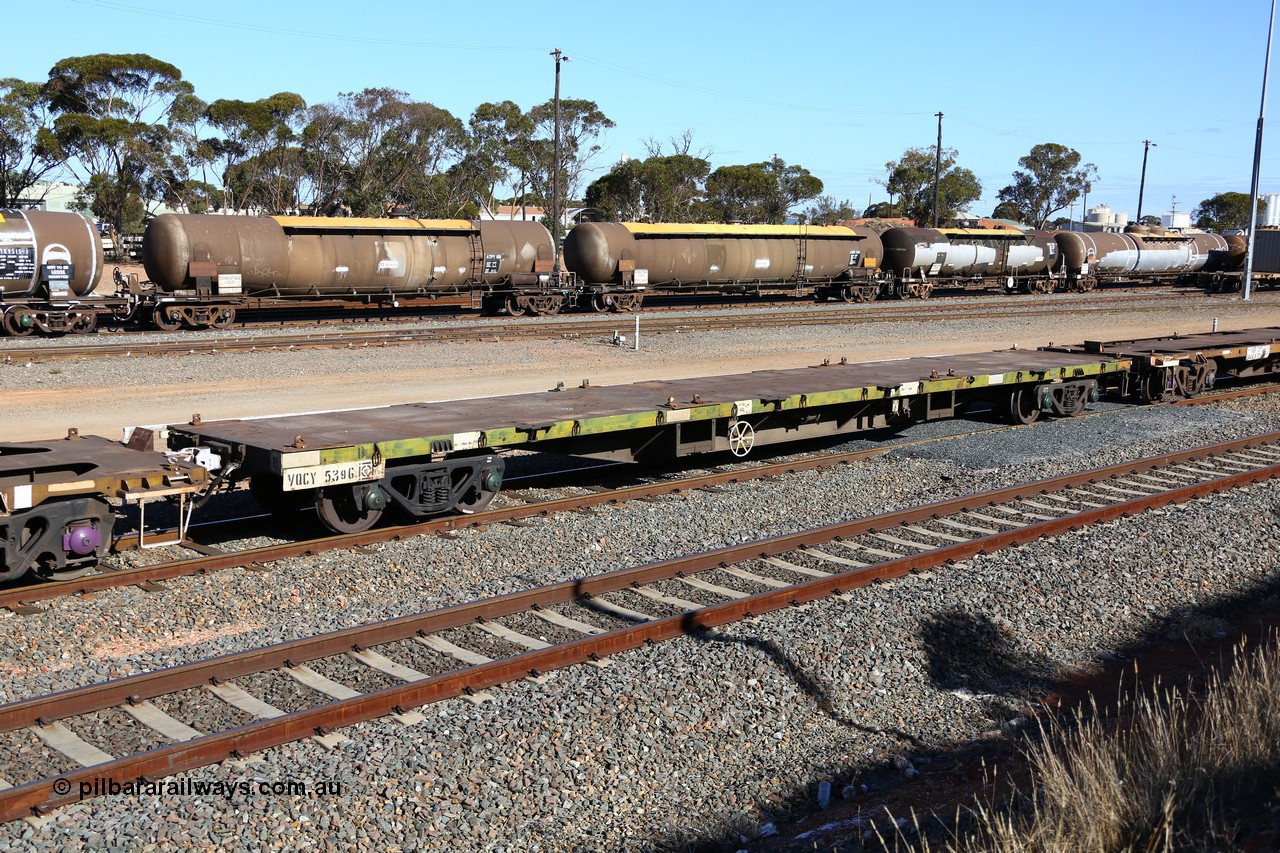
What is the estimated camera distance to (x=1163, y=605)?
919 centimetres

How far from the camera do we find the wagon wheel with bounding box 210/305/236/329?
95.0 feet

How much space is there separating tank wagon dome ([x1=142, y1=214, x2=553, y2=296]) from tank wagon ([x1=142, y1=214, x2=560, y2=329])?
0.03m

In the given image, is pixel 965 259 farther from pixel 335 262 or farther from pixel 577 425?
pixel 577 425

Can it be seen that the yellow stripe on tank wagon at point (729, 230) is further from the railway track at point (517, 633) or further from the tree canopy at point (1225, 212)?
the tree canopy at point (1225, 212)

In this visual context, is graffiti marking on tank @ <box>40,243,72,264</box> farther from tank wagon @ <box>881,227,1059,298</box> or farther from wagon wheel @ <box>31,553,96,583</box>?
tank wagon @ <box>881,227,1059,298</box>

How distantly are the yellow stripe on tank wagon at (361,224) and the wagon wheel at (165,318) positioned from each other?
12.0 ft

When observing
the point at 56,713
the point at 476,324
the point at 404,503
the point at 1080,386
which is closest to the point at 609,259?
the point at 476,324

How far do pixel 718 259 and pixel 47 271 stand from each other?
21.2 metres

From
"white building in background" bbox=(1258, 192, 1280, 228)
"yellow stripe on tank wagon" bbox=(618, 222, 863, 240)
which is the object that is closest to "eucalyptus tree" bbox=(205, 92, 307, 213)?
"yellow stripe on tank wagon" bbox=(618, 222, 863, 240)

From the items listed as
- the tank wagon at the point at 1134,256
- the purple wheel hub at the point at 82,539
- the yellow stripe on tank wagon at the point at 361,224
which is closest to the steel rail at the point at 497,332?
the yellow stripe on tank wagon at the point at 361,224

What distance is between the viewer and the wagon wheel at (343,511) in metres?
10.0

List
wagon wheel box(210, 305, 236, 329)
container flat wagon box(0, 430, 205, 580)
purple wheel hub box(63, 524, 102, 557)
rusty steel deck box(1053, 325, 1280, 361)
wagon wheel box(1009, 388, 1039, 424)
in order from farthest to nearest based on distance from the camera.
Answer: wagon wheel box(210, 305, 236, 329) → rusty steel deck box(1053, 325, 1280, 361) → wagon wheel box(1009, 388, 1039, 424) → purple wheel hub box(63, 524, 102, 557) → container flat wagon box(0, 430, 205, 580)

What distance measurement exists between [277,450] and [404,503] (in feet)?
4.40

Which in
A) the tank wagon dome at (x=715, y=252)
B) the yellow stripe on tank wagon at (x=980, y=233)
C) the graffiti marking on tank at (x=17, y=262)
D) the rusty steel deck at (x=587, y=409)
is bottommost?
the rusty steel deck at (x=587, y=409)
